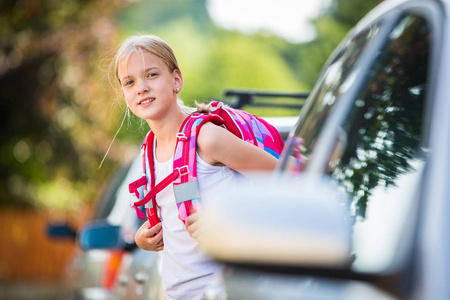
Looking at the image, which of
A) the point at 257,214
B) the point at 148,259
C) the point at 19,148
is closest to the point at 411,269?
the point at 257,214

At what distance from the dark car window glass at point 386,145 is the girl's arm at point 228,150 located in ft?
2.55

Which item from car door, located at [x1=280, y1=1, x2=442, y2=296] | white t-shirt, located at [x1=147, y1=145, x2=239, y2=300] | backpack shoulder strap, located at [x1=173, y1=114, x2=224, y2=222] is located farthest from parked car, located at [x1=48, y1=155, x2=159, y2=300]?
car door, located at [x1=280, y1=1, x2=442, y2=296]

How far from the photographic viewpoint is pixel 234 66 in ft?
198

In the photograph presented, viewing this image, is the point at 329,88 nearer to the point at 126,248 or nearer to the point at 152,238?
the point at 152,238

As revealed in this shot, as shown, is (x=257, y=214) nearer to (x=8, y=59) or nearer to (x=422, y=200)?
(x=422, y=200)

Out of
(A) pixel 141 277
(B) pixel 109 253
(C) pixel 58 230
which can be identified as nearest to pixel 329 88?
(A) pixel 141 277

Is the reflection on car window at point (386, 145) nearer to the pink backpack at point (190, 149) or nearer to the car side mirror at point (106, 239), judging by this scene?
the pink backpack at point (190, 149)

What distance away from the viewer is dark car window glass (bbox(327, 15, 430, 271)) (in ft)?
5.44

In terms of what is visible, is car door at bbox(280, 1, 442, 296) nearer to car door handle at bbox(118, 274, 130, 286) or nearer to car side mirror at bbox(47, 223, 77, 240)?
car door handle at bbox(118, 274, 130, 286)

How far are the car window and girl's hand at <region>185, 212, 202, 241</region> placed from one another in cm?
60

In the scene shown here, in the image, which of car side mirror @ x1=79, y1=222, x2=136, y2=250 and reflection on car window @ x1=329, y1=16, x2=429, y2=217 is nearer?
reflection on car window @ x1=329, y1=16, x2=429, y2=217

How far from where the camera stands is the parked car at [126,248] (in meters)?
4.46

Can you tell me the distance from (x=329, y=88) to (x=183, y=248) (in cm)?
81

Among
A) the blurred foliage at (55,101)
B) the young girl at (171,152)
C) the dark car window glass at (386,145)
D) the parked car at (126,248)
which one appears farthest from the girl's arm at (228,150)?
the blurred foliage at (55,101)
